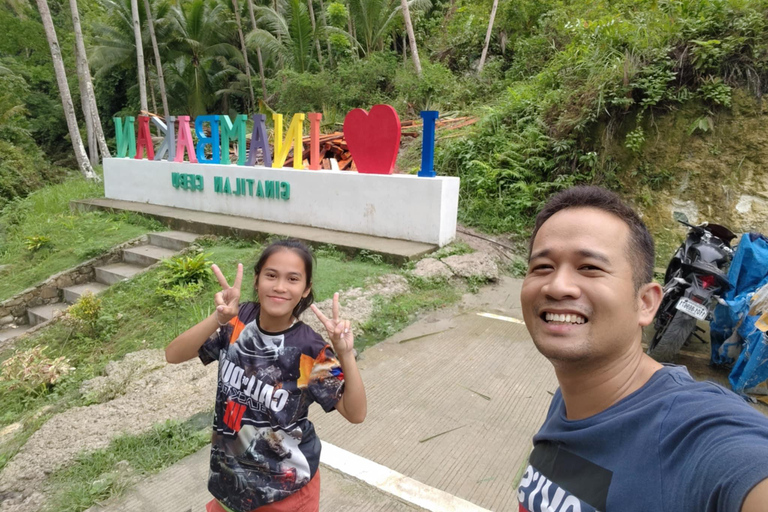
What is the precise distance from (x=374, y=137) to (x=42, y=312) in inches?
209

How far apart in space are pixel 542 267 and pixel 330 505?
177 cm

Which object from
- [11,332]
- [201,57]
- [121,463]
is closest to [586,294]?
[121,463]

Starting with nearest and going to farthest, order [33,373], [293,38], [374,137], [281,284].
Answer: [281,284]
[33,373]
[374,137]
[293,38]

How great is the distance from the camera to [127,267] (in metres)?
7.26

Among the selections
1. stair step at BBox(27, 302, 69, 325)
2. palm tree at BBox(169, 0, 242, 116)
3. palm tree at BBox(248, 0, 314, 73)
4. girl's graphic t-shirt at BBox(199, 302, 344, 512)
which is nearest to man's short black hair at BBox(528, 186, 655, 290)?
girl's graphic t-shirt at BBox(199, 302, 344, 512)

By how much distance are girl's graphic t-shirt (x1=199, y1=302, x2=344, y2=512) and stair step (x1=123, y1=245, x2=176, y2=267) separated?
5.97 metres

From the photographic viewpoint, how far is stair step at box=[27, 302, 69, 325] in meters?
6.55

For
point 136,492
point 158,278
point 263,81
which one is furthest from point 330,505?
point 263,81

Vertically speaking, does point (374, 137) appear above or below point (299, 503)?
above

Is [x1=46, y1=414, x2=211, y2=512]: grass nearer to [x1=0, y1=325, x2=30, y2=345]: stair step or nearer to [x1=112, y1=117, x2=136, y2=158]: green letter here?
[x1=0, y1=325, x2=30, y2=345]: stair step

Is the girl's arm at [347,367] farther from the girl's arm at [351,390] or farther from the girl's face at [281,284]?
the girl's face at [281,284]

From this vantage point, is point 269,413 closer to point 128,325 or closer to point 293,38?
point 128,325

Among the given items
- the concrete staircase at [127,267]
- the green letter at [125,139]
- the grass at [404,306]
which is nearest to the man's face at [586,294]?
the grass at [404,306]

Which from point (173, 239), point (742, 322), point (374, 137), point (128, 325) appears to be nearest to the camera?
point (742, 322)
